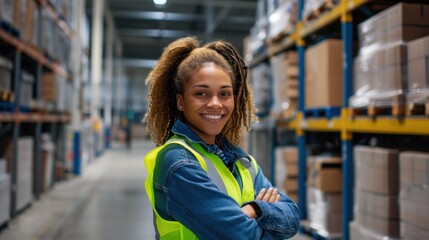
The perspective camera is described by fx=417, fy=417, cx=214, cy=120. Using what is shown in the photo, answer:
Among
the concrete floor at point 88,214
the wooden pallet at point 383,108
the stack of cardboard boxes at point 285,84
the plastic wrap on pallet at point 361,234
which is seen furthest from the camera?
the stack of cardboard boxes at point 285,84

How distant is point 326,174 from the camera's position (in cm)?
461

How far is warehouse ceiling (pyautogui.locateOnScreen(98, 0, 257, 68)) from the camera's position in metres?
19.0

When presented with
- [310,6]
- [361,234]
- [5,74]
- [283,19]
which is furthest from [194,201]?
[5,74]

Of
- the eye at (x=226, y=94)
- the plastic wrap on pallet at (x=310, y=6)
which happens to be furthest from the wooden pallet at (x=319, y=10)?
the eye at (x=226, y=94)

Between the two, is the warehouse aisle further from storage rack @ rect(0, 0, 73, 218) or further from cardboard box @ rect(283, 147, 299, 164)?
cardboard box @ rect(283, 147, 299, 164)

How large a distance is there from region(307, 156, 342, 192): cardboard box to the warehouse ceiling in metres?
12.6

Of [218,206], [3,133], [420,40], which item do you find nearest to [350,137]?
[420,40]

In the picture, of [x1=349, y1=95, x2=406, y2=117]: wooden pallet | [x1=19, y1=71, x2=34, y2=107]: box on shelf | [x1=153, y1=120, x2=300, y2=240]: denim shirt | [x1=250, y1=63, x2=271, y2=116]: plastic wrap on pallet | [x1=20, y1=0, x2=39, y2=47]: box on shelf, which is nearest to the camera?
[x1=153, y1=120, x2=300, y2=240]: denim shirt

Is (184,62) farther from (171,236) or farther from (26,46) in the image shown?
(26,46)

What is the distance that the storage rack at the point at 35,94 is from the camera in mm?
5801

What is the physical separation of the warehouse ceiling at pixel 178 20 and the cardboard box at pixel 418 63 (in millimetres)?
14063

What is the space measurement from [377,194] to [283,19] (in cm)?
330

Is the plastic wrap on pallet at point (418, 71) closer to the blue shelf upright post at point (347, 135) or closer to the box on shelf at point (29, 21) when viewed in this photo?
the blue shelf upright post at point (347, 135)

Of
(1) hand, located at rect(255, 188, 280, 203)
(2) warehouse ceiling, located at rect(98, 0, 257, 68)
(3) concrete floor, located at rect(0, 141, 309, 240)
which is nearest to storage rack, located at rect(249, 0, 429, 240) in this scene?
(3) concrete floor, located at rect(0, 141, 309, 240)
